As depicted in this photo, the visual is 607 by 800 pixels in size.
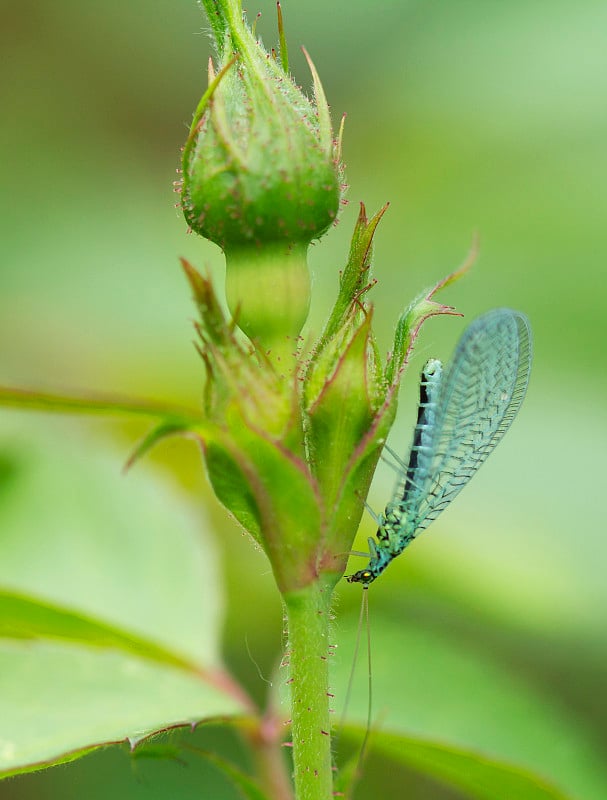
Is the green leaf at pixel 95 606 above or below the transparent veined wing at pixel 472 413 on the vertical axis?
below

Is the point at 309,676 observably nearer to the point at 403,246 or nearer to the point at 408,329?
the point at 408,329

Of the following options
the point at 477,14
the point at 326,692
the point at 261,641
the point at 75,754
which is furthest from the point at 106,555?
the point at 477,14

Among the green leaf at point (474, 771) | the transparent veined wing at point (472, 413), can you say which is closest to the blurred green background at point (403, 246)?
the green leaf at point (474, 771)

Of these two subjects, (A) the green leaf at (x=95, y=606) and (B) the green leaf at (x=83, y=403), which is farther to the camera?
(A) the green leaf at (x=95, y=606)

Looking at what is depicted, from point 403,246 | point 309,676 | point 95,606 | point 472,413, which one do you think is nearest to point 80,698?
point 95,606

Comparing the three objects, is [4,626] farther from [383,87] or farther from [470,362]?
[383,87]

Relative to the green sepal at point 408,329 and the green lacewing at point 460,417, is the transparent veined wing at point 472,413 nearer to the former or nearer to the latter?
the green lacewing at point 460,417
